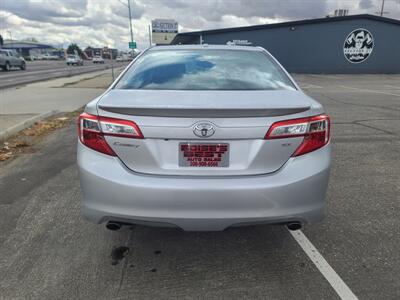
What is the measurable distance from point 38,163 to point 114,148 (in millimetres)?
3685

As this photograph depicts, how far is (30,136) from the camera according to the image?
752 cm

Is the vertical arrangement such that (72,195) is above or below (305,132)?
below

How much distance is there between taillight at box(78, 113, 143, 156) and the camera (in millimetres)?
2387

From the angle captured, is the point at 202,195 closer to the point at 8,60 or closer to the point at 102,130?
the point at 102,130

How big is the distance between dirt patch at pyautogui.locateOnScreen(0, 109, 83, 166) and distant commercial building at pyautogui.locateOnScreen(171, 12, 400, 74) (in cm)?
2373

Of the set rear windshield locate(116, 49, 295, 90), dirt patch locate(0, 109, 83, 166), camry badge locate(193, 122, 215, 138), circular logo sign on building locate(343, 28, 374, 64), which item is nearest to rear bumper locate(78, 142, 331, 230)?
camry badge locate(193, 122, 215, 138)

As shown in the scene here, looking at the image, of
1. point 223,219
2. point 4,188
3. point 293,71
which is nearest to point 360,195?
point 223,219

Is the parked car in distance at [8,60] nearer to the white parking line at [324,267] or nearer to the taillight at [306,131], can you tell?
the white parking line at [324,267]

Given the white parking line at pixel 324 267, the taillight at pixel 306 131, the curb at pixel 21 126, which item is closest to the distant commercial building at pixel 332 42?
the curb at pixel 21 126

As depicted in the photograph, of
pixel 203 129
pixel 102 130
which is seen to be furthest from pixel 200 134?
pixel 102 130

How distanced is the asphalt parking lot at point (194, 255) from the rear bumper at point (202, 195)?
0.51 meters

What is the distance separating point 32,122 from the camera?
8688 millimetres

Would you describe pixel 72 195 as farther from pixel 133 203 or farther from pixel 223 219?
pixel 223 219

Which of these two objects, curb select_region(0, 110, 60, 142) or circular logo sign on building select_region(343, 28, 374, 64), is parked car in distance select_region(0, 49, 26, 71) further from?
circular logo sign on building select_region(343, 28, 374, 64)
